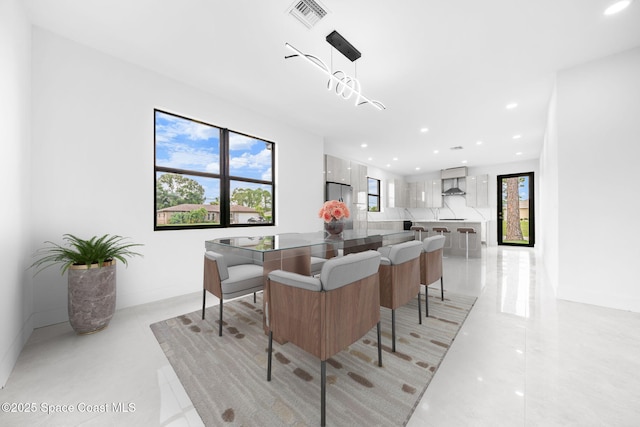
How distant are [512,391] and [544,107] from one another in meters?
4.44

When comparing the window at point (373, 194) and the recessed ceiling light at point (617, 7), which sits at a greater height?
the recessed ceiling light at point (617, 7)

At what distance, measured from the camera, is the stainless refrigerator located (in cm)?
537

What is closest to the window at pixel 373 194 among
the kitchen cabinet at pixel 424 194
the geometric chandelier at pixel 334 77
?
the kitchen cabinet at pixel 424 194

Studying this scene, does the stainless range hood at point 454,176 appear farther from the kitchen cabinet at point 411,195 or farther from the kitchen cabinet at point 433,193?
the kitchen cabinet at point 411,195

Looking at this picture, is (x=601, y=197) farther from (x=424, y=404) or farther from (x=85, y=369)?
(x=85, y=369)

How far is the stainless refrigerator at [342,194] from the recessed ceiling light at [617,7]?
4.15 metres

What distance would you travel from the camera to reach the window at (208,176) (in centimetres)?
312

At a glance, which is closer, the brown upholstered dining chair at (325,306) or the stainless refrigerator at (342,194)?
the brown upholstered dining chair at (325,306)

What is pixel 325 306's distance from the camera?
4.00ft

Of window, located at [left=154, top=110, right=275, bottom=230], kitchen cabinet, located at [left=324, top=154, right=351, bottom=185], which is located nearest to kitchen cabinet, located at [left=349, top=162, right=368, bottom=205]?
kitchen cabinet, located at [left=324, top=154, right=351, bottom=185]

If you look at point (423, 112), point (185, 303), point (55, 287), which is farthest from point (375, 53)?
point (55, 287)

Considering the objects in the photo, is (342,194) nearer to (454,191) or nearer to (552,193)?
(552,193)

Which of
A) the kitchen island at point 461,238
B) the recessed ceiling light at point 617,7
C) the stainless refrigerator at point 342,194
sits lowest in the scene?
the kitchen island at point 461,238

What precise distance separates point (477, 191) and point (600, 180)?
5800 mm
